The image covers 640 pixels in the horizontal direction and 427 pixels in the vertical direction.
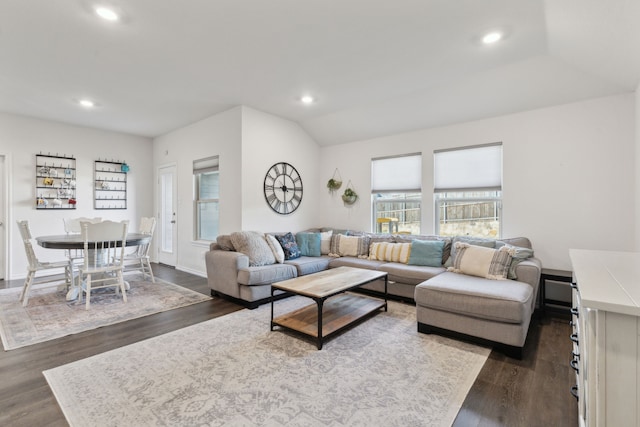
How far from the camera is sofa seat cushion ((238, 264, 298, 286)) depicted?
338 cm

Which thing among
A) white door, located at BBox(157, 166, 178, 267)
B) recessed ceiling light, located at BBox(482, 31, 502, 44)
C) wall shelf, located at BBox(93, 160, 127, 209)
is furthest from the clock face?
wall shelf, located at BBox(93, 160, 127, 209)

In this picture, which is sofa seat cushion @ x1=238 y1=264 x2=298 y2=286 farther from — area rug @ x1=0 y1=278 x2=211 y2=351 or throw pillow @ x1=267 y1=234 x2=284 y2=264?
area rug @ x1=0 y1=278 x2=211 y2=351

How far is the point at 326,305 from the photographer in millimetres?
3180

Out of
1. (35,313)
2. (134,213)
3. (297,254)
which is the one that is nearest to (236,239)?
(297,254)

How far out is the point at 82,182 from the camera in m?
5.33

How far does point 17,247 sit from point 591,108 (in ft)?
26.0

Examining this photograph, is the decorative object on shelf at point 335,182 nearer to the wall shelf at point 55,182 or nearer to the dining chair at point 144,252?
the dining chair at point 144,252

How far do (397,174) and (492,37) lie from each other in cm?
241

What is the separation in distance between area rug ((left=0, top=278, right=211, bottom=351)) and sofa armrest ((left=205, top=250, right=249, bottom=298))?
28 cm

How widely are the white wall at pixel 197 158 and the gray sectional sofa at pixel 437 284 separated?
0.78m

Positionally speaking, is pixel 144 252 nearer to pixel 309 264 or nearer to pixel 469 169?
pixel 309 264

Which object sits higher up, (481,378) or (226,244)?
(226,244)

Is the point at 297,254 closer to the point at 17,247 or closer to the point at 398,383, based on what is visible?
the point at 398,383

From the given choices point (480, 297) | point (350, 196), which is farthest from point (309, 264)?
point (480, 297)
